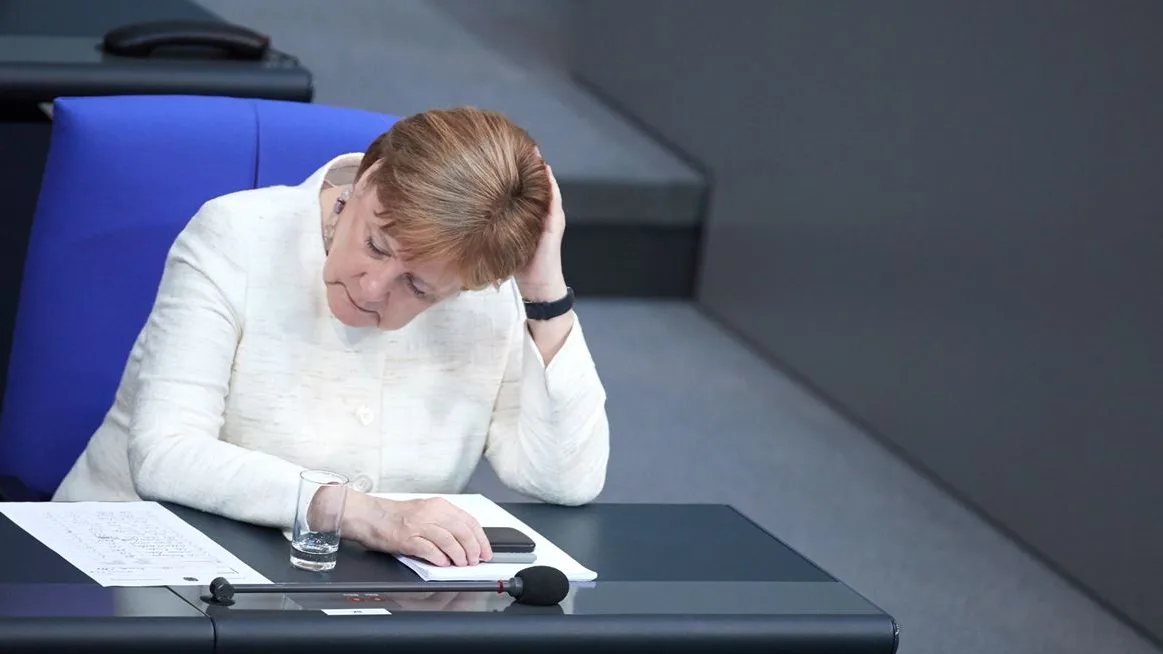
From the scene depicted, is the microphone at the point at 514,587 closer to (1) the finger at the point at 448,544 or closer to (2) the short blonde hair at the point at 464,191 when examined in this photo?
(1) the finger at the point at 448,544

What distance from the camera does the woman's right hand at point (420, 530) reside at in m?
1.60

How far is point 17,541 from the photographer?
1.52 m

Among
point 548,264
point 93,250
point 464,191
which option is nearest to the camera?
point 464,191

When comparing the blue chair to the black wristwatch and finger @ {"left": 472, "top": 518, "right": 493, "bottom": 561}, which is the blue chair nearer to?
the black wristwatch

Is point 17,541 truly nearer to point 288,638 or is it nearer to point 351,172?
point 288,638

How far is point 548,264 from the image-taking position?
1.86 metres

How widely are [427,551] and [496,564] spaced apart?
0.07 meters

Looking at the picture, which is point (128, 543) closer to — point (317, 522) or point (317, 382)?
point (317, 522)

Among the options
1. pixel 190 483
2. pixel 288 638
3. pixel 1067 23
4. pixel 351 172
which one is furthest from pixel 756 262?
pixel 288 638

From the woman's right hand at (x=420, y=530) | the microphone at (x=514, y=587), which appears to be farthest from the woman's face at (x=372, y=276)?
the microphone at (x=514, y=587)

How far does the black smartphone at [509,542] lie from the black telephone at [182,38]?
1.41 meters

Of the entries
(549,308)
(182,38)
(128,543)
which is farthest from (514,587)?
(182,38)

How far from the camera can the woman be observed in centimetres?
172

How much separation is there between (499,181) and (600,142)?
2.37 metres
